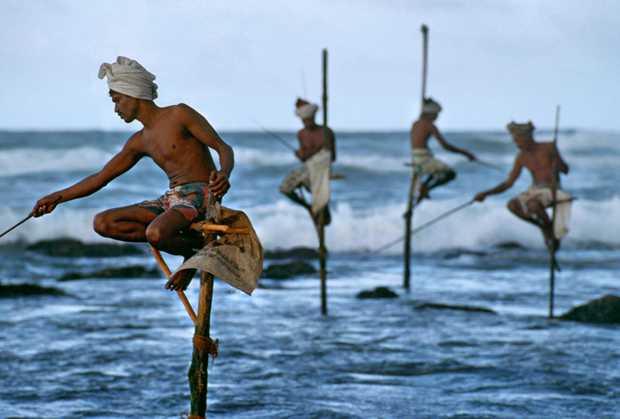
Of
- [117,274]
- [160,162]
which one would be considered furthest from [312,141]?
[160,162]

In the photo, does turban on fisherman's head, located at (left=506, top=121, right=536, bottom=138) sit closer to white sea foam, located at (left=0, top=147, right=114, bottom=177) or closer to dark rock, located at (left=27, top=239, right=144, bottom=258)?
dark rock, located at (left=27, top=239, right=144, bottom=258)

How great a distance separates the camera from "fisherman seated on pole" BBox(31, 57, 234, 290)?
4629 millimetres

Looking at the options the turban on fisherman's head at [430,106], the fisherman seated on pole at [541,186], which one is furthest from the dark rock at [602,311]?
the turban on fisherman's head at [430,106]

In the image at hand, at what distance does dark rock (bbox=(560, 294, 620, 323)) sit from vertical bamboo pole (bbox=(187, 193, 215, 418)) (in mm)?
7531

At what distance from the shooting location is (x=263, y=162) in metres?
35.6

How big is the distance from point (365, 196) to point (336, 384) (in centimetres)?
2238

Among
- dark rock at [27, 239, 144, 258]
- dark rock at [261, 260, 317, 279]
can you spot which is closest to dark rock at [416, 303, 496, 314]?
dark rock at [261, 260, 317, 279]

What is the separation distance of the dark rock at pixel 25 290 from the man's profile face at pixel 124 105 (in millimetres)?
9614

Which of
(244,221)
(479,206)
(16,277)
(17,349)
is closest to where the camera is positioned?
(244,221)

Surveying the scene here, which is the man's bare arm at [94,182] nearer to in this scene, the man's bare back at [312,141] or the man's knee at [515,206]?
the man's bare back at [312,141]

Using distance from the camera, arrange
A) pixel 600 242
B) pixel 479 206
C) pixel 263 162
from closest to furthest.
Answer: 1. pixel 600 242
2. pixel 479 206
3. pixel 263 162

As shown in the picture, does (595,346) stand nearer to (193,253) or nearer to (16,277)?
(193,253)

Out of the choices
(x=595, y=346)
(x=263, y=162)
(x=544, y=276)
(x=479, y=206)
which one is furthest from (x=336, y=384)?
(x=263, y=162)

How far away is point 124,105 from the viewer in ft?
15.8
